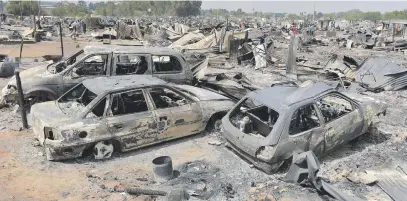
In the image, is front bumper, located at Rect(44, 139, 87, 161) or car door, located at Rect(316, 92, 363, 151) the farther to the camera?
car door, located at Rect(316, 92, 363, 151)

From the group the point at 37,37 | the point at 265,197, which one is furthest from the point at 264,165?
the point at 37,37

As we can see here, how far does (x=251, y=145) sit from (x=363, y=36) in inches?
1180

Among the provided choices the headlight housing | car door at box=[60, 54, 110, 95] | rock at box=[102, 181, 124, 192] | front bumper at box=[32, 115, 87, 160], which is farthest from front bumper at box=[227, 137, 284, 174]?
car door at box=[60, 54, 110, 95]

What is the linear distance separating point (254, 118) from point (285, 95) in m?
0.74

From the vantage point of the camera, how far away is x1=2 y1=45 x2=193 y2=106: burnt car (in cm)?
885

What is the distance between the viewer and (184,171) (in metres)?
6.39

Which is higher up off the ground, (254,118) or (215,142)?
(254,118)

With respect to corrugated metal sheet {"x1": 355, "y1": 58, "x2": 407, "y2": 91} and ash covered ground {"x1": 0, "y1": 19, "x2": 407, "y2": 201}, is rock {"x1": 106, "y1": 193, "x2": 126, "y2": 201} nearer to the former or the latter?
ash covered ground {"x1": 0, "y1": 19, "x2": 407, "y2": 201}

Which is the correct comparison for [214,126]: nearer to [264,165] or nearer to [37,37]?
[264,165]

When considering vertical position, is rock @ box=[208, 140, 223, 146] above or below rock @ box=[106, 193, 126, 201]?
above

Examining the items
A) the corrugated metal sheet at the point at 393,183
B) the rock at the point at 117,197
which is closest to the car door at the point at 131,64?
the rock at the point at 117,197

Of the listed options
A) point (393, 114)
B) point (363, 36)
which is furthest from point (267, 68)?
point (363, 36)

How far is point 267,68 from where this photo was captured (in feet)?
56.1

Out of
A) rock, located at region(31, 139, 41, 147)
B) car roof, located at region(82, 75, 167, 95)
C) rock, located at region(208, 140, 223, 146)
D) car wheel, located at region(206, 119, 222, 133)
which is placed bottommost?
rock, located at region(208, 140, 223, 146)
